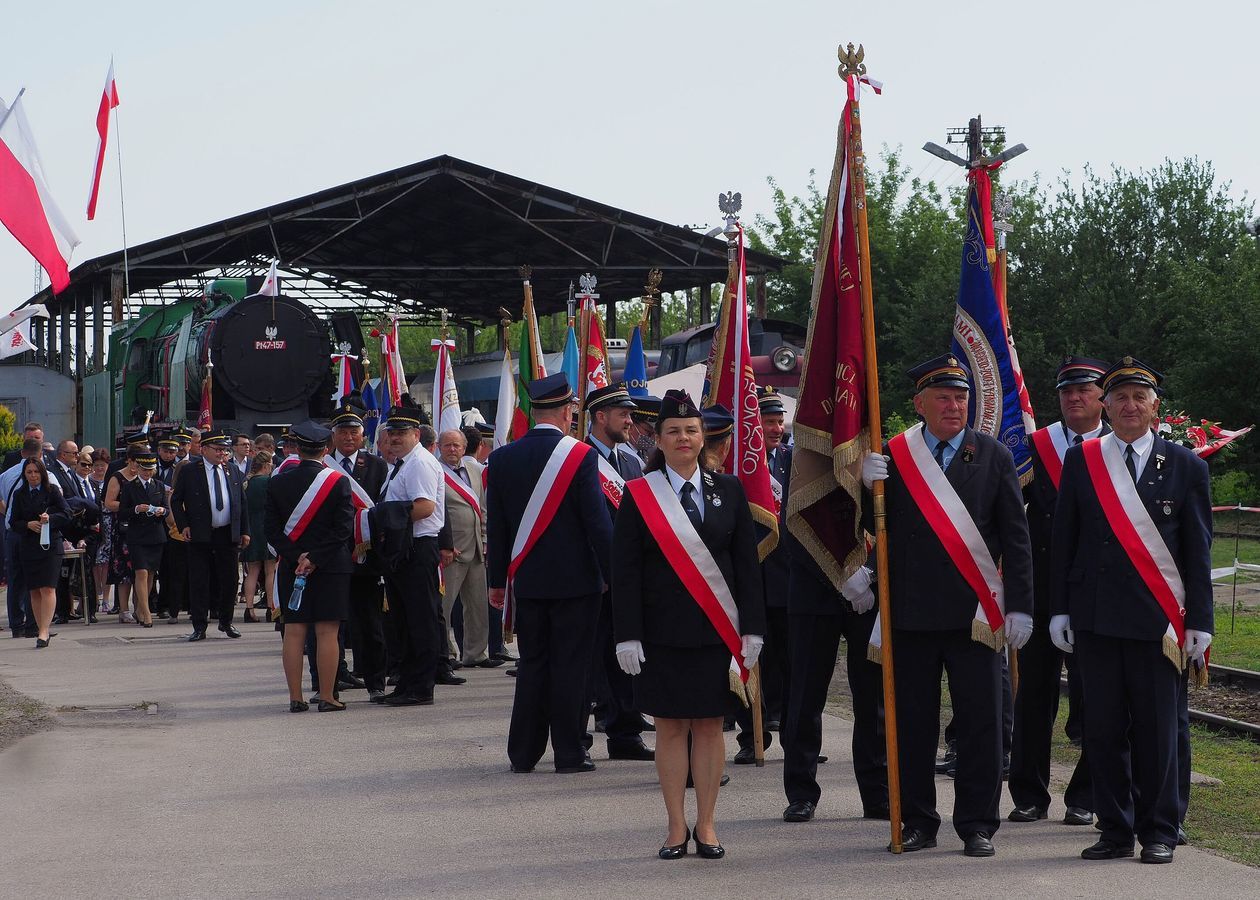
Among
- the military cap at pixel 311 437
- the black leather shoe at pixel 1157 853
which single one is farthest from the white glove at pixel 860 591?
the military cap at pixel 311 437

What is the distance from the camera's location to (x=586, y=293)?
14000 millimetres

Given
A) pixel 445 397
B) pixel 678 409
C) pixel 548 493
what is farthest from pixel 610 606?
pixel 445 397

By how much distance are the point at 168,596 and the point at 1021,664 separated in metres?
12.7

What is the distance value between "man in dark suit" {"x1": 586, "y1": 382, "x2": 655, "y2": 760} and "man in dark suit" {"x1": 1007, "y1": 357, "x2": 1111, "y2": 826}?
7.55 ft

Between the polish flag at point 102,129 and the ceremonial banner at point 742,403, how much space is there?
741cm

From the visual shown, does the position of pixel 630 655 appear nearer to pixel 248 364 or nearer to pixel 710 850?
pixel 710 850

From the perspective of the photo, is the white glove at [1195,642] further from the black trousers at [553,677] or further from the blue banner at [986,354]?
the black trousers at [553,677]

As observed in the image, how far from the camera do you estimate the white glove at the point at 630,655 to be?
6.47 m

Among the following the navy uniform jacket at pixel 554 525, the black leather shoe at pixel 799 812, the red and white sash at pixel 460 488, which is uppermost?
→ the red and white sash at pixel 460 488

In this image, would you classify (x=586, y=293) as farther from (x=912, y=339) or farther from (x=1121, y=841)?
(x=912, y=339)

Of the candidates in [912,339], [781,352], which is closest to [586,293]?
[781,352]

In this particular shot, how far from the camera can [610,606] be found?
9211 mm

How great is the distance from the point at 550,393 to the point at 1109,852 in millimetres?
3966

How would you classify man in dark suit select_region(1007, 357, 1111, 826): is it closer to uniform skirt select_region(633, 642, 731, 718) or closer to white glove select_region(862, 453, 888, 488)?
white glove select_region(862, 453, 888, 488)
